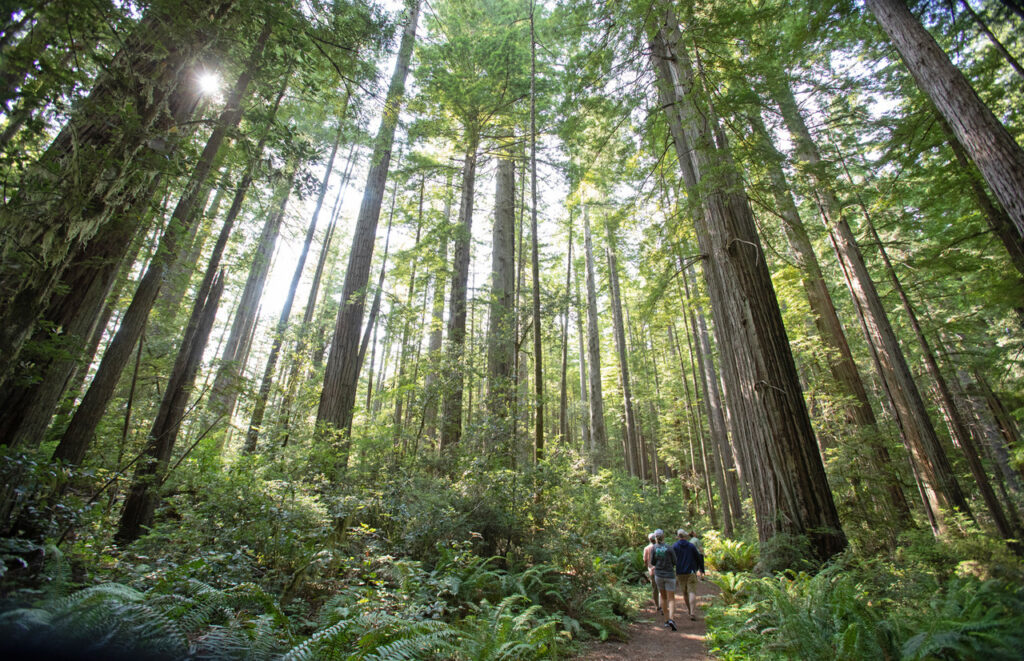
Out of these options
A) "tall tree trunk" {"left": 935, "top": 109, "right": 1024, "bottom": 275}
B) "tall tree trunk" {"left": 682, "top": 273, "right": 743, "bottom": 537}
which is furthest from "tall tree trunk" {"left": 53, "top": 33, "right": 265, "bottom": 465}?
"tall tree trunk" {"left": 682, "top": 273, "right": 743, "bottom": 537}

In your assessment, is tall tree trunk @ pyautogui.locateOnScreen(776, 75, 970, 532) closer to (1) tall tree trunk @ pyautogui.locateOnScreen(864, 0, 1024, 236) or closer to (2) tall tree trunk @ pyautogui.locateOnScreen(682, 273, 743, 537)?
(1) tall tree trunk @ pyautogui.locateOnScreen(864, 0, 1024, 236)

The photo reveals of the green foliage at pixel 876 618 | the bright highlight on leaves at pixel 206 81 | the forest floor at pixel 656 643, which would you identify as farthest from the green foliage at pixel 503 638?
the bright highlight on leaves at pixel 206 81

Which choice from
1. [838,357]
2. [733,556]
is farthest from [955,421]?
[733,556]

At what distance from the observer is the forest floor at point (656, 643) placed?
491 cm

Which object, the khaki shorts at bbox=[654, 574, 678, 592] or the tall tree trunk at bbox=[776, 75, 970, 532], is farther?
the tall tree trunk at bbox=[776, 75, 970, 532]

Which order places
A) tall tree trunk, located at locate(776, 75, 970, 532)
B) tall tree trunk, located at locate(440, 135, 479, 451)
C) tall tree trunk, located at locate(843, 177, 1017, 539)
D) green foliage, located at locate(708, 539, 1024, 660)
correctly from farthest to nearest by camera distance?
tall tree trunk, located at locate(440, 135, 479, 451) < tall tree trunk, located at locate(843, 177, 1017, 539) < tall tree trunk, located at locate(776, 75, 970, 532) < green foliage, located at locate(708, 539, 1024, 660)

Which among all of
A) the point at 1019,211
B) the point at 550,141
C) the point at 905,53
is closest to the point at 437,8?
the point at 550,141

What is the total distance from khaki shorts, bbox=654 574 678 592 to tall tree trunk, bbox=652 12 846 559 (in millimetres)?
2236

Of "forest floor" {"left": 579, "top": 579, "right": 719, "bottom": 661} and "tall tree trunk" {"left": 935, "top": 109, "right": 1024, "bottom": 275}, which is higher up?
"tall tree trunk" {"left": 935, "top": 109, "right": 1024, "bottom": 275}

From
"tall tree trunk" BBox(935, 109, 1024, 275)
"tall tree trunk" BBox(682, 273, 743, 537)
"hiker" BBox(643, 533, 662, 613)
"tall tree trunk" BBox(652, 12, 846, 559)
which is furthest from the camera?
"tall tree trunk" BBox(682, 273, 743, 537)

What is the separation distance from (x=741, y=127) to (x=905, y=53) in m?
1.94

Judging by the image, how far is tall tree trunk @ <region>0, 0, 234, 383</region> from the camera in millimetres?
2975

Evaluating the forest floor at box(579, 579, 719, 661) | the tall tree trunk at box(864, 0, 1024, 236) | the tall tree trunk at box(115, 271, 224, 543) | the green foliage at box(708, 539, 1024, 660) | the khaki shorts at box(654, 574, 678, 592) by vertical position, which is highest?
the tall tree trunk at box(864, 0, 1024, 236)

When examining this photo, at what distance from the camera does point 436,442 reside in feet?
31.8
